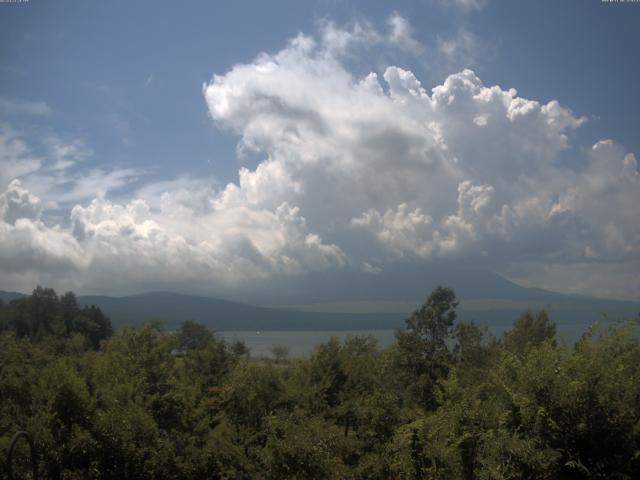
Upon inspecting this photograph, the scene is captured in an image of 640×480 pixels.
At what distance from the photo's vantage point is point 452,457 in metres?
14.7

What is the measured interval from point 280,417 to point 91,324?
92.9 meters

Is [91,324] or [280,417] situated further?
[91,324]

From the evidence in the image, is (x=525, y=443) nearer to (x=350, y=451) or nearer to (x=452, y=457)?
(x=452, y=457)

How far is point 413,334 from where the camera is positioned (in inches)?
1277

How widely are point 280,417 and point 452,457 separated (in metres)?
7.06

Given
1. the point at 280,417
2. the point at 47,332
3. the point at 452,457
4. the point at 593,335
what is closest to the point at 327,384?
the point at 280,417

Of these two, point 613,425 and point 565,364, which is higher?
point 565,364

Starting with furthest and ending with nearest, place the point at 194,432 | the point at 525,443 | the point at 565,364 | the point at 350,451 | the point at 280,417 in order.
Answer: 1. the point at 194,432
2. the point at 280,417
3. the point at 350,451
4. the point at 565,364
5. the point at 525,443

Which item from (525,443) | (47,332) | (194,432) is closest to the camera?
Answer: (525,443)

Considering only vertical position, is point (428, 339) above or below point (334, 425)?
above

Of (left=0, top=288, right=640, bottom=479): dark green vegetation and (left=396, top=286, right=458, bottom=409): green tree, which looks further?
(left=396, top=286, right=458, bottom=409): green tree

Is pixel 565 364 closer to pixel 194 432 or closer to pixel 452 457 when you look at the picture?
pixel 452 457

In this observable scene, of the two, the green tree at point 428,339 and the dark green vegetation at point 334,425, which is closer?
the dark green vegetation at point 334,425

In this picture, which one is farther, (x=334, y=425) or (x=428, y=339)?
(x=428, y=339)
